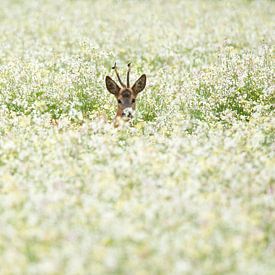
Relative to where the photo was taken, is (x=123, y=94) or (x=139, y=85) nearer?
(x=123, y=94)

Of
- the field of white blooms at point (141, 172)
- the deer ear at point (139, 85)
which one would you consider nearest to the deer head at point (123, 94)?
the deer ear at point (139, 85)

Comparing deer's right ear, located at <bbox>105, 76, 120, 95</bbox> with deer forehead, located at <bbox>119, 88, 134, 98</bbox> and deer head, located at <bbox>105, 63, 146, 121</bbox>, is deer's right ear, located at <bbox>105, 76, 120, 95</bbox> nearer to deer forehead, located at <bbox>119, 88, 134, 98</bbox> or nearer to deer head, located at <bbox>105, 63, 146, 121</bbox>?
deer head, located at <bbox>105, 63, 146, 121</bbox>

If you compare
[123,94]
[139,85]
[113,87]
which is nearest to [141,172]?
[123,94]

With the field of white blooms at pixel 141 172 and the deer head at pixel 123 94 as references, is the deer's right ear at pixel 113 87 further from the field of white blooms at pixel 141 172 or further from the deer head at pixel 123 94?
the field of white blooms at pixel 141 172

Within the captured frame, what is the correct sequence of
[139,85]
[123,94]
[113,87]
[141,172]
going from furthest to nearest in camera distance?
[139,85], [113,87], [123,94], [141,172]

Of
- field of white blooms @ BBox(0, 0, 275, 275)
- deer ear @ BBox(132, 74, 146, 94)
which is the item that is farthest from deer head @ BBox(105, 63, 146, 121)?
field of white blooms @ BBox(0, 0, 275, 275)

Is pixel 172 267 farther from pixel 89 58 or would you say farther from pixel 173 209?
pixel 89 58

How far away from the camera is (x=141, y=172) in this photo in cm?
833

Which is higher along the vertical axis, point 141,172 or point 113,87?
point 113,87

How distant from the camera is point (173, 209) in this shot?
700 cm

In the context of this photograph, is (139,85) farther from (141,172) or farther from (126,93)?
(141,172)

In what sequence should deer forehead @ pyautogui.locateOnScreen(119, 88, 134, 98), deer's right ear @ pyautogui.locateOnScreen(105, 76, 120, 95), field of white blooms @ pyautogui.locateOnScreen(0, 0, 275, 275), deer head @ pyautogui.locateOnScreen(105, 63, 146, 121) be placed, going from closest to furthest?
field of white blooms @ pyautogui.locateOnScreen(0, 0, 275, 275)
deer head @ pyautogui.locateOnScreen(105, 63, 146, 121)
deer forehead @ pyautogui.locateOnScreen(119, 88, 134, 98)
deer's right ear @ pyautogui.locateOnScreen(105, 76, 120, 95)

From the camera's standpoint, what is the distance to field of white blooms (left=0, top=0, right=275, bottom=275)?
620 cm

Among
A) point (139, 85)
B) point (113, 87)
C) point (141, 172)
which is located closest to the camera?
point (141, 172)
